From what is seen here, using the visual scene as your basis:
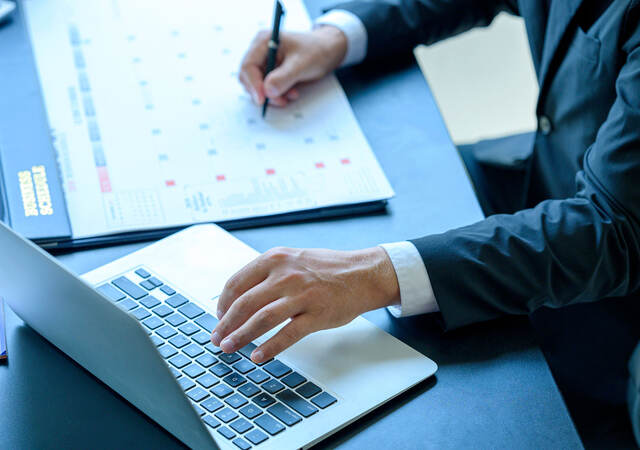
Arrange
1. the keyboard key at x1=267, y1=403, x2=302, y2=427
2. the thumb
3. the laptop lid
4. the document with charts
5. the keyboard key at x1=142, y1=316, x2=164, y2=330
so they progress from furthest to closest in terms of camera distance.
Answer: the thumb
the document with charts
the keyboard key at x1=142, y1=316, x2=164, y2=330
the keyboard key at x1=267, y1=403, x2=302, y2=427
the laptop lid

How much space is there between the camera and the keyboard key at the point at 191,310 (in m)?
0.77

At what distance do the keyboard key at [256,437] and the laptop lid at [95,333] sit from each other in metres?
0.05

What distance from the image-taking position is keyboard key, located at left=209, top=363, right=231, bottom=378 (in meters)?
0.70

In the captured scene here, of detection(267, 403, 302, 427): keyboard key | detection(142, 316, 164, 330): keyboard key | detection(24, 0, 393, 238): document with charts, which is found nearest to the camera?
detection(267, 403, 302, 427): keyboard key

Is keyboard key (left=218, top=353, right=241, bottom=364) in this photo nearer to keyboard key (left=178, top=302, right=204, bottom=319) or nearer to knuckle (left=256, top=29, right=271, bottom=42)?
keyboard key (left=178, top=302, right=204, bottom=319)

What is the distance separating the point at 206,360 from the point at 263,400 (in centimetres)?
8

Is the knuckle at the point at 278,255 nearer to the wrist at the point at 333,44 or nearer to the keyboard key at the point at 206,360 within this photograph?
the keyboard key at the point at 206,360

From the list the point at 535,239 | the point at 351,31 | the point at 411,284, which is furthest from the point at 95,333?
the point at 351,31

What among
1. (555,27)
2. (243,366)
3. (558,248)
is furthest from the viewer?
(555,27)

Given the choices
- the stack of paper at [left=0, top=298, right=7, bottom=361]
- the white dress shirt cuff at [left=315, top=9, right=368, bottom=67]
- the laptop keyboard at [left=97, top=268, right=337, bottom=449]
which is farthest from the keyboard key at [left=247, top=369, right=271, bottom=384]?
the white dress shirt cuff at [left=315, top=9, right=368, bottom=67]

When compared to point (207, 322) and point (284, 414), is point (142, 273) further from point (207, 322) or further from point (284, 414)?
point (284, 414)

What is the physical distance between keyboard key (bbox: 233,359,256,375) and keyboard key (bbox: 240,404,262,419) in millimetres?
45

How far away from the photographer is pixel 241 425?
64 cm

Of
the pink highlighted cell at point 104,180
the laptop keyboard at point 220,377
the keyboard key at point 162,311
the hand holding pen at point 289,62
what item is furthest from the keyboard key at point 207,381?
the hand holding pen at point 289,62
